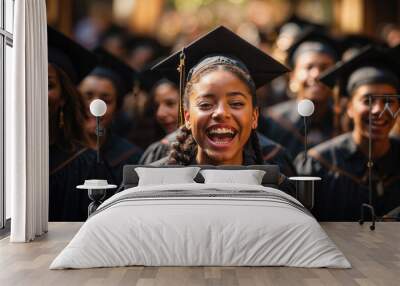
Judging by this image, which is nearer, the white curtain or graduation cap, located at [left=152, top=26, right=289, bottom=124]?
the white curtain

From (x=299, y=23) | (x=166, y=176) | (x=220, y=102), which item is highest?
(x=299, y=23)

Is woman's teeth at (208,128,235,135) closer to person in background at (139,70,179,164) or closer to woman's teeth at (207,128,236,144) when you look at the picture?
woman's teeth at (207,128,236,144)

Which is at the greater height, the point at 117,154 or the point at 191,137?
the point at 191,137

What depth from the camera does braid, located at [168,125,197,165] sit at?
7348 mm

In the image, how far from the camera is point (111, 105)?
7.51 meters

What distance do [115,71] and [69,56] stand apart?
0.64 meters

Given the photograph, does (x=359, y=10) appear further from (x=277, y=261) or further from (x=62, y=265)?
(x=62, y=265)

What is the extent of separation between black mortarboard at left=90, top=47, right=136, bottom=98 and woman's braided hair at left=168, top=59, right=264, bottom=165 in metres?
0.80

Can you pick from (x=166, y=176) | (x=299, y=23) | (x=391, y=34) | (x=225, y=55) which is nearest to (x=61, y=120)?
(x=166, y=176)

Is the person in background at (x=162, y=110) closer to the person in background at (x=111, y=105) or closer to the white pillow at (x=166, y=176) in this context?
the person in background at (x=111, y=105)

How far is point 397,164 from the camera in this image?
7504 millimetres

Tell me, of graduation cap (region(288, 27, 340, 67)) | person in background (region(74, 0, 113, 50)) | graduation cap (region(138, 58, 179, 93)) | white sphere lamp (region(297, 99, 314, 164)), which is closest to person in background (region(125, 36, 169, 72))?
graduation cap (region(138, 58, 179, 93))

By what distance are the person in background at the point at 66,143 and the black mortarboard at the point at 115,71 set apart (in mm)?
257

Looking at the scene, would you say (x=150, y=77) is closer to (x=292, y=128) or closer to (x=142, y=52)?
(x=142, y=52)
